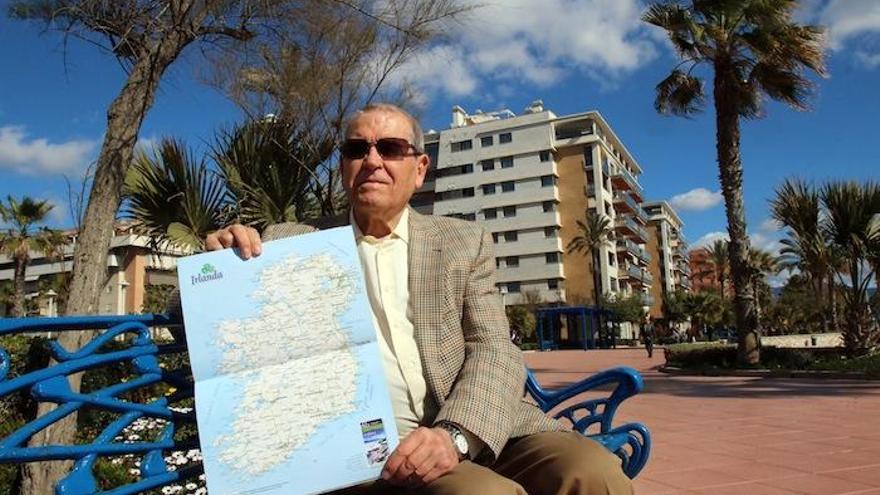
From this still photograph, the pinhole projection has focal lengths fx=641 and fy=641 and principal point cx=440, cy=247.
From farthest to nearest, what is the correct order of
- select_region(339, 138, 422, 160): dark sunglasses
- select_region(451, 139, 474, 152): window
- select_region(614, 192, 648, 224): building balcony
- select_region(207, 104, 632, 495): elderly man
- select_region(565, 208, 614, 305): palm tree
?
1. select_region(614, 192, 648, 224): building balcony
2. select_region(451, 139, 474, 152): window
3. select_region(565, 208, 614, 305): palm tree
4. select_region(339, 138, 422, 160): dark sunglasses
5. select_region(207, 104, 632, 495): elderly man

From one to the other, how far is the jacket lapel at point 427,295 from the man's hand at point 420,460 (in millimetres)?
296

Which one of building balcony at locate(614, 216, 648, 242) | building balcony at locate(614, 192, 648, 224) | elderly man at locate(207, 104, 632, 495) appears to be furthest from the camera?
building balcony at locate(614, 192, 648, 224)

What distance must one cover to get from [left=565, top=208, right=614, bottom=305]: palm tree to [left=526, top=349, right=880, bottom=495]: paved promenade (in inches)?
1606

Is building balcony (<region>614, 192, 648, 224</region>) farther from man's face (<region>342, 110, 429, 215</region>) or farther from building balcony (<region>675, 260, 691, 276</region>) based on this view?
man's face (<region>342, 110, 429, 215</region>)

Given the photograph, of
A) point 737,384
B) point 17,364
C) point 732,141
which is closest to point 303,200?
point 17,364

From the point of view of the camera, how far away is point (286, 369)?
59.7 inches

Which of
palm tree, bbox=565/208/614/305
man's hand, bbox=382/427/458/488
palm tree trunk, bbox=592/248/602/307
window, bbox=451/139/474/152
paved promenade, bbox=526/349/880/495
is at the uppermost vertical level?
window, bbox=451/139/474/152

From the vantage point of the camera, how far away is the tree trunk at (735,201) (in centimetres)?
1446

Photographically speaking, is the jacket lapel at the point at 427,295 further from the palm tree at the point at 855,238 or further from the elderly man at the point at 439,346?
the palm tree at the point at 855,238

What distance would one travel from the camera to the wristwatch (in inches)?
62.8

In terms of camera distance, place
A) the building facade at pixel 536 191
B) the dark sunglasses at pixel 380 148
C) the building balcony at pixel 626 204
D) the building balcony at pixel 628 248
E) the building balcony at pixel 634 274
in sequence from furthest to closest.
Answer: the building balcony at pixel 626 204 → the building balcony at pixel 628 248 → the building balcony at pixel 634 274 → the building facade at pixel 536 191 → the dark sunglasses at pixel 380 148

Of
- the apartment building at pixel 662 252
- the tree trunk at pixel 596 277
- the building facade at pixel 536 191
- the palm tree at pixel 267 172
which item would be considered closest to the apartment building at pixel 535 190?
the building facade at pixel 536 191

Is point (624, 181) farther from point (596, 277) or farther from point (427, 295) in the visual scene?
point (427, 295)

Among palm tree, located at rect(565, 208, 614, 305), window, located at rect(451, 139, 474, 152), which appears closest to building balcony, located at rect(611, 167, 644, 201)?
palm tree, located at rect(565, 208, 614, 305)
